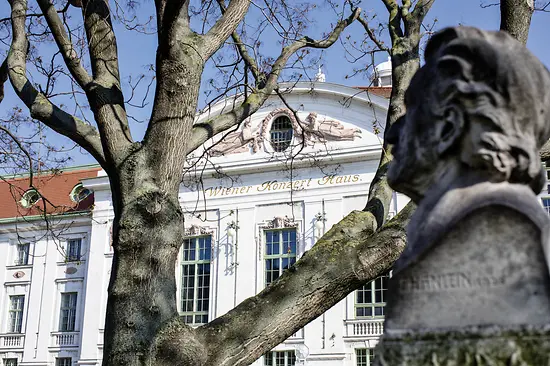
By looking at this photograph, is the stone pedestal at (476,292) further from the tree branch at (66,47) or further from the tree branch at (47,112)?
the tree branch at (66,47)

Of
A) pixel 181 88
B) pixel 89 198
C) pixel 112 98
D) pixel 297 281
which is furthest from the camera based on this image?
pixel 89 198

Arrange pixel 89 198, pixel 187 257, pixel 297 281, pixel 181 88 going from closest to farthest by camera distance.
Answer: pixel 297 281 → pixel 181 88 → pixel 187 257 → pixel 89 198

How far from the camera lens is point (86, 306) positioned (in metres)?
27.1

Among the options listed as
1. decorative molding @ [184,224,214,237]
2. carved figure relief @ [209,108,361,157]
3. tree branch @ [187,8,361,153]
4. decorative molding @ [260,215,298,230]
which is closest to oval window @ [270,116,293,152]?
carved figure relief @ [209,108,361,157]

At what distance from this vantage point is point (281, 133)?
26047mm

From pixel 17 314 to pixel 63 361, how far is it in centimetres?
314

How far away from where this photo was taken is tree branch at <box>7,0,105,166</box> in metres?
6.73

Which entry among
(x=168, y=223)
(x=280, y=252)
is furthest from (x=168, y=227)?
(x=280, y=252)

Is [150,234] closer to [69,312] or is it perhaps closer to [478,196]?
[478,196]

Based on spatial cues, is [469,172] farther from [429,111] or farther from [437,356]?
[437,356]

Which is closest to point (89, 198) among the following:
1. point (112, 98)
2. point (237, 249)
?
point (237, 249)

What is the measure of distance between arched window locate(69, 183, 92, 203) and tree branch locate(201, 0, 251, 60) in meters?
24.6

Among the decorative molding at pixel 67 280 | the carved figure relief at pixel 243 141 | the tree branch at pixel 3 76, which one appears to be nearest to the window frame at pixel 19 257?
the decorative molding at pixel 67 280

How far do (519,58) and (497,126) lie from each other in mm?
229
